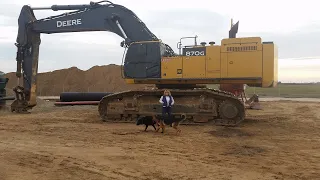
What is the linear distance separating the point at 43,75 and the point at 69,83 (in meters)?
4.84

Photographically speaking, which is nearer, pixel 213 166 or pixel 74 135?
pixel 213 166

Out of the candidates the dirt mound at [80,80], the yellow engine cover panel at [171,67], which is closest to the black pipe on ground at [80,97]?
the yellow engine cover panel at [171,67]

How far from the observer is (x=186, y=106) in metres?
13.9

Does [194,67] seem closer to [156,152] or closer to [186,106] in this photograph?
[186,106]

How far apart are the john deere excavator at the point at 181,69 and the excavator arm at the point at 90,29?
0.04 metres

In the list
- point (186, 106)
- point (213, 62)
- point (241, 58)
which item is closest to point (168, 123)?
point (186, 106)

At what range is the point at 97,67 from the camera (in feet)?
153

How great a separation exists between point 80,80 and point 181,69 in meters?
32.8

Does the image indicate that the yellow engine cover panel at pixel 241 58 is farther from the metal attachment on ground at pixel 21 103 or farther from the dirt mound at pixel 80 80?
the dirt mound at pixel 80 80

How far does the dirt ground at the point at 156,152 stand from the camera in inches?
265

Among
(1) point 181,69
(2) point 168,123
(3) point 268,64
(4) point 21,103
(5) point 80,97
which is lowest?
(2) point 168,123

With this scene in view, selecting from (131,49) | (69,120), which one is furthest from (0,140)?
(131,49)

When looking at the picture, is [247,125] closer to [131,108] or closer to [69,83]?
[131,108]

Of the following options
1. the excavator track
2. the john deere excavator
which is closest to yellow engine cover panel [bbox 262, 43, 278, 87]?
the john deere excavator
